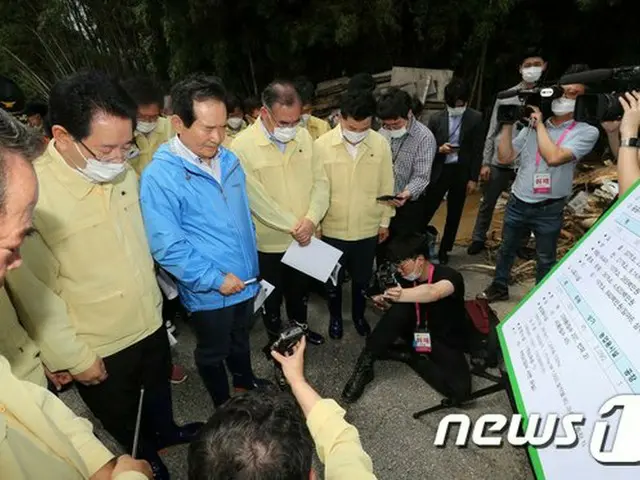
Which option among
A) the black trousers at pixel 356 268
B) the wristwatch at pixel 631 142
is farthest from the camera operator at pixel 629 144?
the black trousers at pixel 356 268

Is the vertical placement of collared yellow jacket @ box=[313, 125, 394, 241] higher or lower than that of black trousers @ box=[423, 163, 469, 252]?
higher

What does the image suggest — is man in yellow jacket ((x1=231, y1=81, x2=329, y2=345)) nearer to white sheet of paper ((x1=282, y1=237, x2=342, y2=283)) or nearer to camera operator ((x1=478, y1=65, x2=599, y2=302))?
white sheet of paper ((x1=282, y1=237, x2=342, y2=283))

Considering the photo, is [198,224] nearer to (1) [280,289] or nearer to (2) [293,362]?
(2) [293,362]

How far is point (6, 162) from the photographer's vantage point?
792 millimetres

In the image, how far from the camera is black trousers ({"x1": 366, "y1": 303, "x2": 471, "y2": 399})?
254 centimetres

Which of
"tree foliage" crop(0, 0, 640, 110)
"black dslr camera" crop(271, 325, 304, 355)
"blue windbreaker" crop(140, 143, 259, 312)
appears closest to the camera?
→ "black dslr camera" crop(271, 325, 304, 355)

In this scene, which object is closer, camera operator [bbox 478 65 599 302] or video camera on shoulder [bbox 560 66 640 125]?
video camera on shoulder [bbox 560 66 640 125]

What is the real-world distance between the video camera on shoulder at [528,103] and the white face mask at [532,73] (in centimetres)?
102

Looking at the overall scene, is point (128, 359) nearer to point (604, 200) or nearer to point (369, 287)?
point (369, 287)

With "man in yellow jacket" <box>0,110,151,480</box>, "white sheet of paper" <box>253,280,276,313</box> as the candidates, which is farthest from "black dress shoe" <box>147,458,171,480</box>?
"man in yellow jacket" <box>0,110,151,480</box>

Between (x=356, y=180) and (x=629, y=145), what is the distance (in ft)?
5.10

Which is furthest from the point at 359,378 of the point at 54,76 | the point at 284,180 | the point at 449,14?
the point at 54,76

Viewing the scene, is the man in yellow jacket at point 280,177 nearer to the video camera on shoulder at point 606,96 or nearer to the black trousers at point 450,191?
the video camera on shoulder at point 606,96

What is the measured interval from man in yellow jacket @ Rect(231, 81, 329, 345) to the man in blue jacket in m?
0.38
